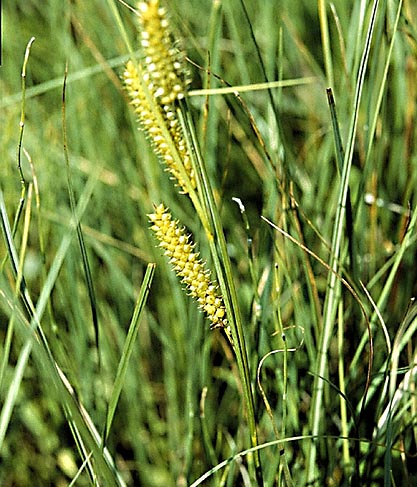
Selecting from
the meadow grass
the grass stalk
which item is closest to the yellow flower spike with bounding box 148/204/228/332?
the meadow grass

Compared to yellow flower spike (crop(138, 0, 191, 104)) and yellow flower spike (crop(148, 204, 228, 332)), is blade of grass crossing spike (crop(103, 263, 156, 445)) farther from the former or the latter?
yellow flower spike (crop(138, 0, 191, 104))

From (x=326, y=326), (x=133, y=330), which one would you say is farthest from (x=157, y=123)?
(x=326, y=326)

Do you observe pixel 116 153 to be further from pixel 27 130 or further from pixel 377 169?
pixel 377 169

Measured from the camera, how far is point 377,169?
1.15 metres

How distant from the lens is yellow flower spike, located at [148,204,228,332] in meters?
0.63

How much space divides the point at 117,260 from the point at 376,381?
627 mm

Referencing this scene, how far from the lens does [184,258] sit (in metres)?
0.64

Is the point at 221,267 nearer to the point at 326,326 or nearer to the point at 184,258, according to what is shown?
the point at 184,258

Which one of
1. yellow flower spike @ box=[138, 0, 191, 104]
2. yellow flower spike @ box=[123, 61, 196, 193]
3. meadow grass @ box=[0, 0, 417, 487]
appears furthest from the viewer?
meadow grass @ box=[0, 0, 417, 487]

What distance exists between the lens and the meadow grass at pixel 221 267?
792 millimetres

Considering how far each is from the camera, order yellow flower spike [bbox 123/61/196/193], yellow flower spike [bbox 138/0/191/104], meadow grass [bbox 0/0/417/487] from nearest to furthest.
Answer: yellow flower spike [bbox 138/0/191/104], yellow flower spike [bbox 123/61/196/193], meadow grass [bbox 0/0/417/487]

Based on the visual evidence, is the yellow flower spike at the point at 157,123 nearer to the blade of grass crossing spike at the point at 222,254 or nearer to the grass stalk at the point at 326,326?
the blade of grass crossing spike at the point at 222,254

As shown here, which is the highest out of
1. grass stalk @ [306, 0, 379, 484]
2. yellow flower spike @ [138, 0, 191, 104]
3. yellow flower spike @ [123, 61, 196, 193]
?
yellow flower spike @ [138, 0, 191, 104]

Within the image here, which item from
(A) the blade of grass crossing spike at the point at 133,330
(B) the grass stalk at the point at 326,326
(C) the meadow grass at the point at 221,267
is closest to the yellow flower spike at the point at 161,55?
(C) the meadow grass at the point at 221,267
